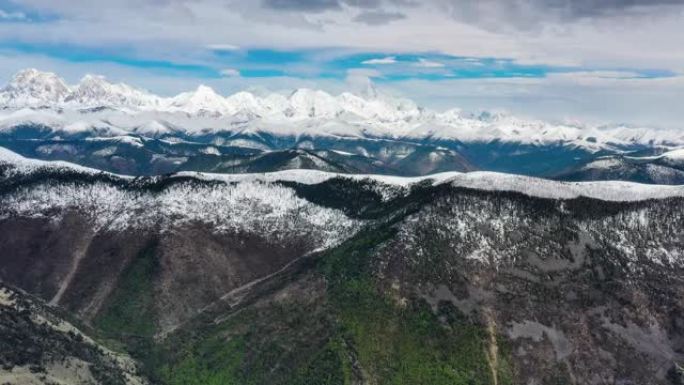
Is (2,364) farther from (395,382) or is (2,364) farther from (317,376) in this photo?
(395,382)

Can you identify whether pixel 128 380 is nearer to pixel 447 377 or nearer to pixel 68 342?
pixel 68 342

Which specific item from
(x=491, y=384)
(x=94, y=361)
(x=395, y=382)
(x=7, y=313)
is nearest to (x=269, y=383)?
(x=395, y=382)

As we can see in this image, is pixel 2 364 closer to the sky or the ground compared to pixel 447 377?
closer to the sky

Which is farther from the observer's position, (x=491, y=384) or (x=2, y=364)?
(x=491, y=384)

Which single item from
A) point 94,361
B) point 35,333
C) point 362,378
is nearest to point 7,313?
point 35,333

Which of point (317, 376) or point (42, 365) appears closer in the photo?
point (42, 365)

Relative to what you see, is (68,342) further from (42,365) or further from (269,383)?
(269,383)

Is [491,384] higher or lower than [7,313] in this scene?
lower
